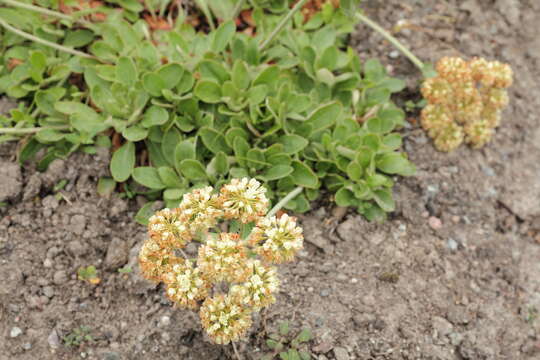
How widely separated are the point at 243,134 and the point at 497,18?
275 centimetres

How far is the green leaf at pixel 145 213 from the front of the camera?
332cm

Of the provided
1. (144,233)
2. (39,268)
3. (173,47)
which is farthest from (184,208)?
(173,47)

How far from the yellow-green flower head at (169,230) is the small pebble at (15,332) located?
3.63ft

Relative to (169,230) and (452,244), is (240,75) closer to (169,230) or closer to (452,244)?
(169,230)

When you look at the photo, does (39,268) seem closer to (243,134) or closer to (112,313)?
(112,313)

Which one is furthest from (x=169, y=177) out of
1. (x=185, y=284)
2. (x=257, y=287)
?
(x=257, y=287)

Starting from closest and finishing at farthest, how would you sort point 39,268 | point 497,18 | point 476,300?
point 39,268
point 476,300
point 497,18

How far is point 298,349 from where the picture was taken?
10.1 ft

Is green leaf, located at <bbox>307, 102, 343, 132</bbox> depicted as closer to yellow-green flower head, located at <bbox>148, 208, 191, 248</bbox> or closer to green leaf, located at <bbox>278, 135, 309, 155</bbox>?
green leaf, located at <bbox>278, 135, 309, 155</bbox>

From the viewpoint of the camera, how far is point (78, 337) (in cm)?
309

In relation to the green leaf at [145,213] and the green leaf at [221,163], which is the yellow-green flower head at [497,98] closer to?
the green leaf at [221,163]

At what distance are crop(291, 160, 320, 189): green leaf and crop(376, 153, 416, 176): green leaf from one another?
1.67 feet

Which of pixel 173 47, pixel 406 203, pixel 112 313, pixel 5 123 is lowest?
pixel 112 313

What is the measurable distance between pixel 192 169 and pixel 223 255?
1.17 metres
